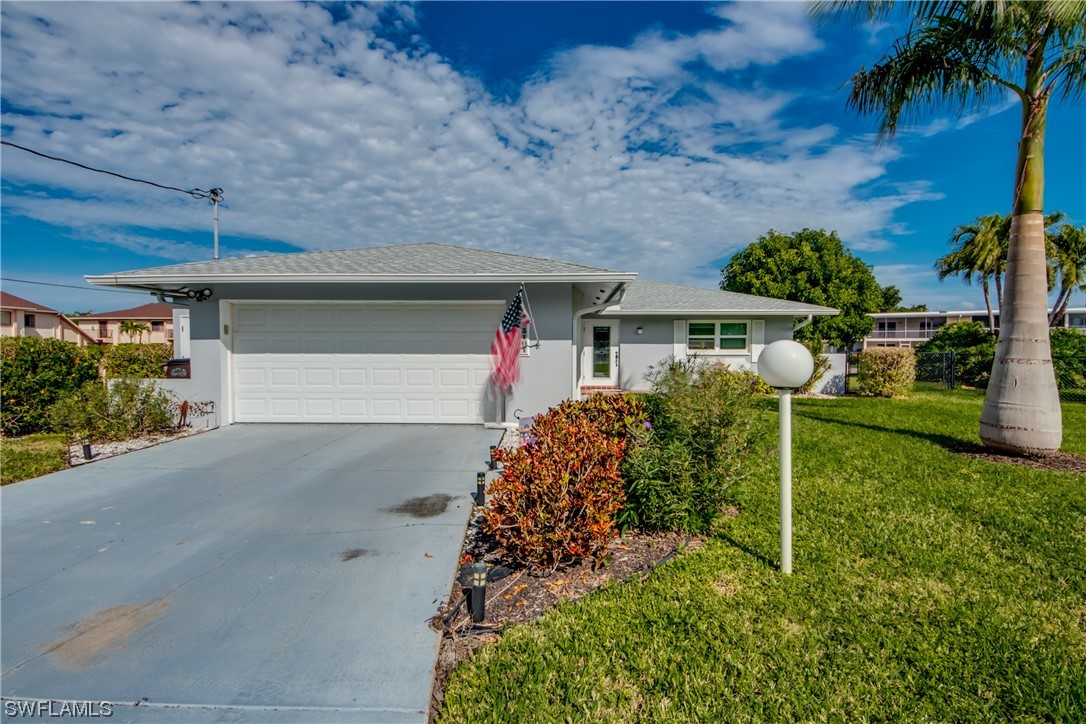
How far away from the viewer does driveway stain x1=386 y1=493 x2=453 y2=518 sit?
4.91 meters

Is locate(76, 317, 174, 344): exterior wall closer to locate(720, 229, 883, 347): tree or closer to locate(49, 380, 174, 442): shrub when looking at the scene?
locate(49, 380, 174, 442): shrub

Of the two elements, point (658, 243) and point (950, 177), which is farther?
point (658, 243)

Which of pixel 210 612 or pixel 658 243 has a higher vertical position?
pixel 658 243

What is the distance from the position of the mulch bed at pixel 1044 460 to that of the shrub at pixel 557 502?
20.7 feet

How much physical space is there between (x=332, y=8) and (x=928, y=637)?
10048mm

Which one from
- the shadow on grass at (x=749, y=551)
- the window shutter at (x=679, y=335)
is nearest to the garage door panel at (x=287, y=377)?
the shadow on grass at (x=749, y=551)

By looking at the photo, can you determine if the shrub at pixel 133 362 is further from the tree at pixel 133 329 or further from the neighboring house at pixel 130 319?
the neighboring house at pixel 130 319

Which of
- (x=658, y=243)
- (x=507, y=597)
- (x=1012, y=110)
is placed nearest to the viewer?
(x=507, y=597)

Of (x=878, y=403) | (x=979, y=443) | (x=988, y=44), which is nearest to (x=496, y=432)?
(x=979, y=443)

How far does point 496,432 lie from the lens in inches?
349

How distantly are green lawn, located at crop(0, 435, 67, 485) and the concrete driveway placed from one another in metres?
0.51

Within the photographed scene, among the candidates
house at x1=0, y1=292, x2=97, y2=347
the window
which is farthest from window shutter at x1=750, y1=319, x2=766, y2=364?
house at x1=0, y1=292, x2=97, y2=347

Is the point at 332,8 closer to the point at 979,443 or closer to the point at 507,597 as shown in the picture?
the point at 507,597

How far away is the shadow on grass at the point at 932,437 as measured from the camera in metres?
7.68
